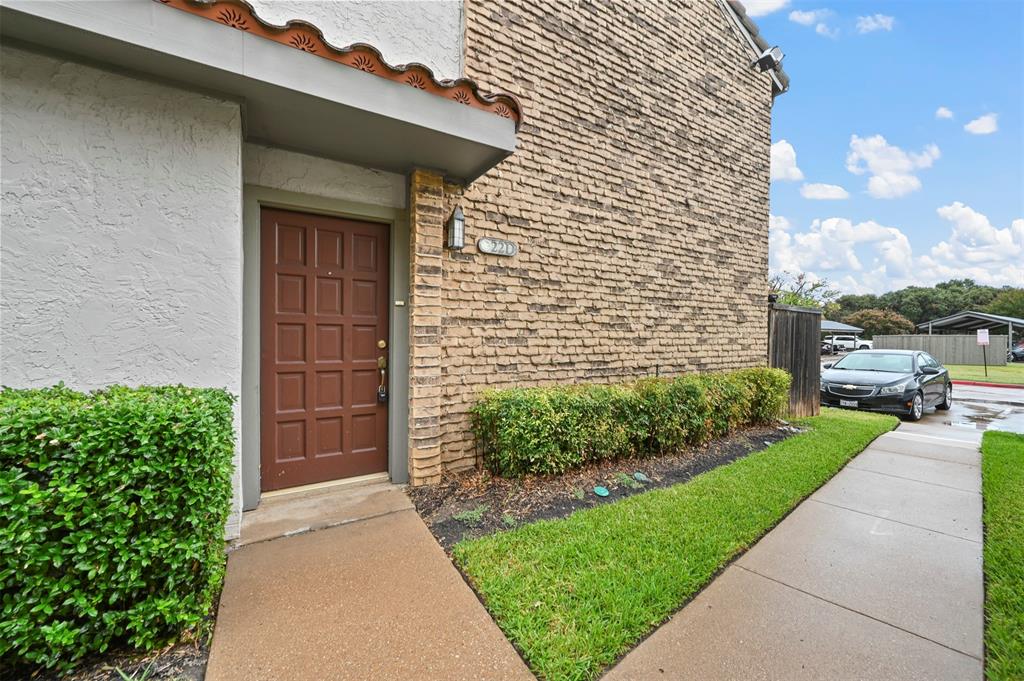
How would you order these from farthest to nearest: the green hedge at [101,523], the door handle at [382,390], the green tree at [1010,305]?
1. the green tree at [1010,305]
2. the door handle at [382,390]
3. the green hedge at [101,523]

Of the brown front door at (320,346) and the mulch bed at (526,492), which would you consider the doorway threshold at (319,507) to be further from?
the mulch bed at (526,492)

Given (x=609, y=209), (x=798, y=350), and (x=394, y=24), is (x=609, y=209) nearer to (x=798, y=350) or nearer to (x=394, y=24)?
(x=394, y=24)

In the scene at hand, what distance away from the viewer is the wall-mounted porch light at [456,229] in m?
3.84

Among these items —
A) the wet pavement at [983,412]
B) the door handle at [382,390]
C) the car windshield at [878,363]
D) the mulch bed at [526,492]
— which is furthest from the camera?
the car windshield at [878,363]

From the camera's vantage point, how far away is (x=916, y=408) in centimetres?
861

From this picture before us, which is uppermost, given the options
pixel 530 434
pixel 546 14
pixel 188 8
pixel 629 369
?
pixel 546 14

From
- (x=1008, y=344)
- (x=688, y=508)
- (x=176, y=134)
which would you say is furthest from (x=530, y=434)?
(x=1008, y=344)

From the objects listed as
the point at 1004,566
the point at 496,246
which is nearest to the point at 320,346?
the point at 496,246

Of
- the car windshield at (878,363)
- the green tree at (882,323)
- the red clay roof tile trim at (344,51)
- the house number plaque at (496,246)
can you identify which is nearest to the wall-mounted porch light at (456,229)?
the house number plaque at (496,246)

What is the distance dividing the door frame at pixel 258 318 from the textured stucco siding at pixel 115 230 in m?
0.46

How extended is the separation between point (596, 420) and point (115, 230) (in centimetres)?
407

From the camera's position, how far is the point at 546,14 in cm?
461

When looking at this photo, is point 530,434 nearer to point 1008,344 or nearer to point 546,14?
point 546,14

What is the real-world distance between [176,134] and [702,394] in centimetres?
568
